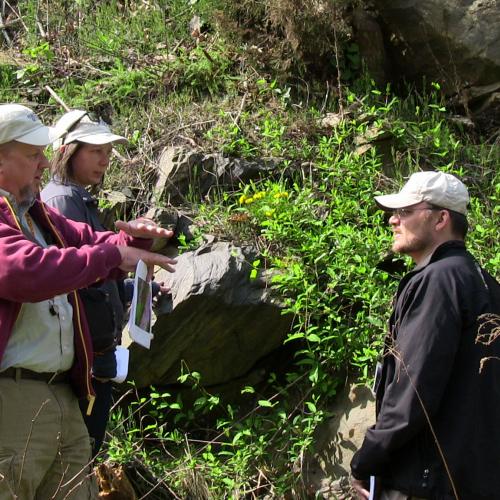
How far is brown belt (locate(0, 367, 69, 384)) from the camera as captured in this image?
3395 millimetres

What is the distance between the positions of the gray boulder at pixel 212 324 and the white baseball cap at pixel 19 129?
2172 millimetres

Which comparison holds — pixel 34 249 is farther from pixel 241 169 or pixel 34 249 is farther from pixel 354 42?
pixel 354 42

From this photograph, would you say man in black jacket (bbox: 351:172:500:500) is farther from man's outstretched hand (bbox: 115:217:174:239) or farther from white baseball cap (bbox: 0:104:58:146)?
white baseball cap (bbox: 0:104:58:146)

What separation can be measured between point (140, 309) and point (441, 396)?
4.16 feet

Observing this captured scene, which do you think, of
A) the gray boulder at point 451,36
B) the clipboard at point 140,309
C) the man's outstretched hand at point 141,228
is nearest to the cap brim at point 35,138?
the man's outstretched hand at point 141,228

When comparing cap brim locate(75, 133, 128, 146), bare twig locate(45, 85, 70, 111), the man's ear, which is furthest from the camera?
bare twig locate(45, 85, 70, 111)

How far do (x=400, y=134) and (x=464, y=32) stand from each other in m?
1.34

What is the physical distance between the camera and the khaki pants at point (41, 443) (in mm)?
3348

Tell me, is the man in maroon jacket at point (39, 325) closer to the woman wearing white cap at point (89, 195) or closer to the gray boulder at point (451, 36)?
the woman wearing white cap at point (89, 195)

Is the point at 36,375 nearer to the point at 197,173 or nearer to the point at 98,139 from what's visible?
the point at 98,139

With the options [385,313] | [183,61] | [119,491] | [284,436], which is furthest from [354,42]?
[119,491]

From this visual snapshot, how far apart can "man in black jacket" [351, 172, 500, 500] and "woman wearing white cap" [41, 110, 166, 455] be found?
1.26 meters

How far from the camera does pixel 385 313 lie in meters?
5.62

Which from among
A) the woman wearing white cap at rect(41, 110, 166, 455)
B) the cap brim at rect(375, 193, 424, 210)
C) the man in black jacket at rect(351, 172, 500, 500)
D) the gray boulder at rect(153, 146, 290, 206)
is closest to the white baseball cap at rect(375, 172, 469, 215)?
the cap brim at rect(375, 193, 424, 210)
